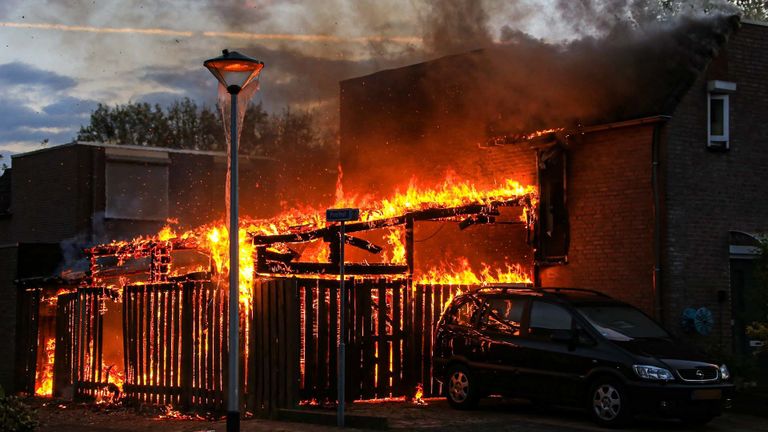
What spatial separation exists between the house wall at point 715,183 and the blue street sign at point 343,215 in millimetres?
6247

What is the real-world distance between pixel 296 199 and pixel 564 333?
27.6 meters

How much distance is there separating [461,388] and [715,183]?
19.8 feet

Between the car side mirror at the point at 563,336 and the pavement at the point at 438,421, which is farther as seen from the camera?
the car side mirror at the point at 563,336

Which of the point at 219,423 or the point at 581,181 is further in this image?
the point at 581,181

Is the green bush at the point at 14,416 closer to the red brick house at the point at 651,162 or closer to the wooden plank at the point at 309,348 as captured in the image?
the wooden plank at the point at 309,348

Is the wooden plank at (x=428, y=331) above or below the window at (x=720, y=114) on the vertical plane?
below

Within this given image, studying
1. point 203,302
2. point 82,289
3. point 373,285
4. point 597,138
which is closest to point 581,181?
point 597,138

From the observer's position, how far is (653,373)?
13.9m

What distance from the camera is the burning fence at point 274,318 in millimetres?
15953

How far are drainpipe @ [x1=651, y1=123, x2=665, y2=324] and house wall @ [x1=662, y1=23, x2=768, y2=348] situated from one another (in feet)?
0.39

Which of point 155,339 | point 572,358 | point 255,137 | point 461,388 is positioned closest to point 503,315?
point 461,388

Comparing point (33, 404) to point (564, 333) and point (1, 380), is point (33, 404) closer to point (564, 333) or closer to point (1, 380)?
point (1, 380)

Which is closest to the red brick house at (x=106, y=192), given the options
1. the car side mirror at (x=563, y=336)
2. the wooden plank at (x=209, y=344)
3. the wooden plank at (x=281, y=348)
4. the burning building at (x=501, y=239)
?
the burning building at (x=501, y=239)

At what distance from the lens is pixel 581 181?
62.4 ft
